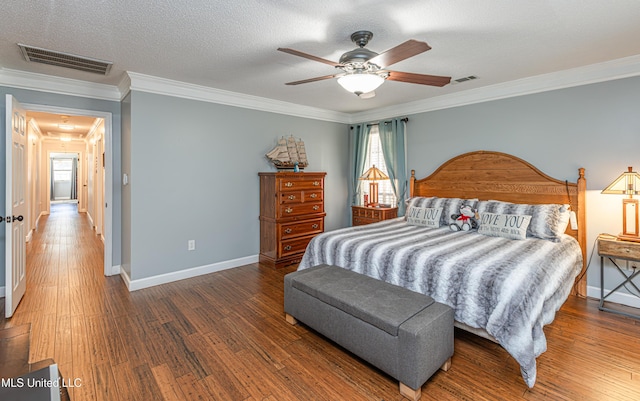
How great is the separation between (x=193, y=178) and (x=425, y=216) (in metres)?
3.09

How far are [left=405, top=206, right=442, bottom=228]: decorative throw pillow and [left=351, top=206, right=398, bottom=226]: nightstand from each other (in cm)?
91

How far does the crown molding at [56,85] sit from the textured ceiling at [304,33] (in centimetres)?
12

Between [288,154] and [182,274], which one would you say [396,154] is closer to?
[288,154]

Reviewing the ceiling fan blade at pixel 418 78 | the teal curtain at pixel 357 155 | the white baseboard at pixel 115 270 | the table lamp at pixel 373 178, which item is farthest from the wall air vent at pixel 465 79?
the white baseboard at pixel 115 270

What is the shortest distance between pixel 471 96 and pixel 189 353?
4465mm

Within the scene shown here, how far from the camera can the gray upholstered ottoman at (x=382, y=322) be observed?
1.96m

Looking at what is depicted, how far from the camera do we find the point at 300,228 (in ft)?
16.1

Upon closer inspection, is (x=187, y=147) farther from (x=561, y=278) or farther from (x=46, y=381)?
(x=561, y=278)

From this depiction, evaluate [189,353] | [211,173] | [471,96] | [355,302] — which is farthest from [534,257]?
[211,173]

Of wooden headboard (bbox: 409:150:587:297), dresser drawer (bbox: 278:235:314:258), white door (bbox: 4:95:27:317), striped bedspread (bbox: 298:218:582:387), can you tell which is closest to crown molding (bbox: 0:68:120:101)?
white door (bbox: 4:95:27:317)

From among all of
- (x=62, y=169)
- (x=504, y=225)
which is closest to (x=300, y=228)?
(x=504, y=225)

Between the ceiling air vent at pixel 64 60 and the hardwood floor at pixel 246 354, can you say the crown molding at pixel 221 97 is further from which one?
the hardwood floor at pixel 246 354

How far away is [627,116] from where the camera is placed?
128 inches

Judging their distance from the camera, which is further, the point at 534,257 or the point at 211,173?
the point at 211,173
